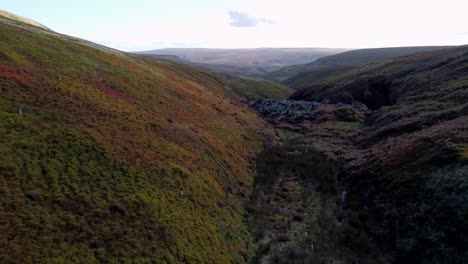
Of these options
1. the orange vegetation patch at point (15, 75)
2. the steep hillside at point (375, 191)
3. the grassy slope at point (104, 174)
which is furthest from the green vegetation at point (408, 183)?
the orange vegetation patch at point (15, 75)

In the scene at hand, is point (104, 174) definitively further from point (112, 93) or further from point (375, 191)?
point (375, 191)

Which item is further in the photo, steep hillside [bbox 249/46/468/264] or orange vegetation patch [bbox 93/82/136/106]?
orange vegetation patch [bbox 93/82/136/106]

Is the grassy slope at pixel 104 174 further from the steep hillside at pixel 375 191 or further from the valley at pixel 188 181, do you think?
the steep hillside at pixel 375 191

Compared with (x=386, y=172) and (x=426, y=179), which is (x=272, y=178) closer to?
(x=386, y=172)

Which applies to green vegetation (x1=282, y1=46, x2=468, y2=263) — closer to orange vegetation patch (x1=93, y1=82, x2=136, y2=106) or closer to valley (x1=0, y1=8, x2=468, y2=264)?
valley (x1=0, y1=8, x2=468, y2=264)

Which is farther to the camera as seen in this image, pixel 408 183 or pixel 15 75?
pixel 15 75

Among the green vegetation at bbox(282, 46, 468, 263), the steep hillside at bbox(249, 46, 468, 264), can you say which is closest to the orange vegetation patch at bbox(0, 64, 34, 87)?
the steep hillside at bbox(249, 46, 468, 264)

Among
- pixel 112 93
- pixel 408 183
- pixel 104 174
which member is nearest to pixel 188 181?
pixel 104 174
